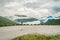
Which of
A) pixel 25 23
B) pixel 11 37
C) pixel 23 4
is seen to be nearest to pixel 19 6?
pixel 23 4

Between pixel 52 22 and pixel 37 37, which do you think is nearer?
pixel 37 37

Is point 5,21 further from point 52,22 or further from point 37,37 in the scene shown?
point 52,22

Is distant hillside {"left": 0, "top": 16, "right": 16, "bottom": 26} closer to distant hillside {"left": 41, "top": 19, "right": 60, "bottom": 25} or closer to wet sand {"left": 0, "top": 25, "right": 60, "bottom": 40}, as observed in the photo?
wet sand {"left": 0, "top": 25, "right": 60, "bottom": 40}

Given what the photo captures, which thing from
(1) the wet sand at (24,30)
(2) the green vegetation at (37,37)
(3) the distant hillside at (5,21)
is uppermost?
(3) the distant hillside at (5,21)

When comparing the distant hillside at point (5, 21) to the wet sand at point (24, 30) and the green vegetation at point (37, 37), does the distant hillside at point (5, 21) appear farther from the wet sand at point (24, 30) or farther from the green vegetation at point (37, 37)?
the green vegetation at point (37, 37)

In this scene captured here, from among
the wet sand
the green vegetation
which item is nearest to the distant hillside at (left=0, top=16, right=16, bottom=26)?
the wet sand

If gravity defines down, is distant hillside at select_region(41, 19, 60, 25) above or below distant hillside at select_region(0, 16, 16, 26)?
below

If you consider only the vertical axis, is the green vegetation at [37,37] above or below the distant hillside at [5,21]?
below

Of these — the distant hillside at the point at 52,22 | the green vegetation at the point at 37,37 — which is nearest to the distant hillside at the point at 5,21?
the green vegetation at the point at 37,37

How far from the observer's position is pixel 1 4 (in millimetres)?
4461

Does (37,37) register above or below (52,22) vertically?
below

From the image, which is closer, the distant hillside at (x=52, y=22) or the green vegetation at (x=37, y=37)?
the green vegetation at (x=37, y=37)

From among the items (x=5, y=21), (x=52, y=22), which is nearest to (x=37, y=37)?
(x=52, y=22)

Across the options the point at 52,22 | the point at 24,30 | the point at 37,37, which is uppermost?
the point at 52,22
